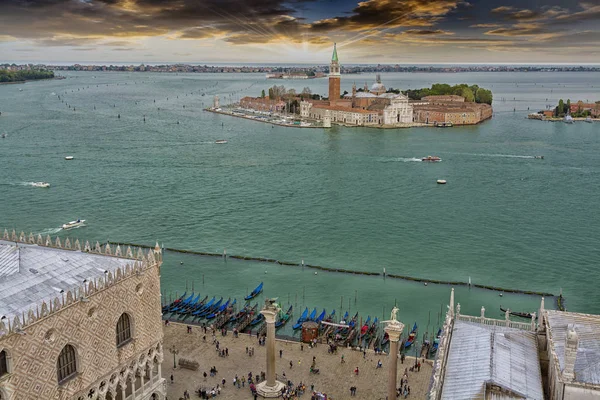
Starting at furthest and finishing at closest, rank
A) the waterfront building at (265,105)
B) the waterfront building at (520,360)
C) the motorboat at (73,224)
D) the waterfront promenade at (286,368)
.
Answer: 1. the waterfront building at (265,105)
2. the motorboat at (73,224)
3. the waterfront promenade at (286,368)
4. the waterfront building at (520,360)

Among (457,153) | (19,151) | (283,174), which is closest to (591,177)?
(457,153)

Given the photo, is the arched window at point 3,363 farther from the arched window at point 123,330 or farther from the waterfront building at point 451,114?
the waterfront building at point 451,114

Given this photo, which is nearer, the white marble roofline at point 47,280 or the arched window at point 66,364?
the white marble roofline at point 47,280

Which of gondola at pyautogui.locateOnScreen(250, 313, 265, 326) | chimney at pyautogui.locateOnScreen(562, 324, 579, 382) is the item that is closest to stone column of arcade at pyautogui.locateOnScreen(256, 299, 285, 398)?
gondola at pyautogui.locateOnScreen(250, 313, 265, 326)

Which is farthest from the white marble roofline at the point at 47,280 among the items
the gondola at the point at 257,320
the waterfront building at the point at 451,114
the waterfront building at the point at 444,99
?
the waterfront building at the point at 444,99

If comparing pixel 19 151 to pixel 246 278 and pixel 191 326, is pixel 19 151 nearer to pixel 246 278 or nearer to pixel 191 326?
pixel 246 278

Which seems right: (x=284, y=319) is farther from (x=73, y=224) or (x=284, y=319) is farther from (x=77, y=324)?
(x=73, y=224)

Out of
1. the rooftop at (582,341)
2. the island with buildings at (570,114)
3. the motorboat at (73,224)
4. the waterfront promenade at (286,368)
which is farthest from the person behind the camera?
the island with buildings at (570,114)
